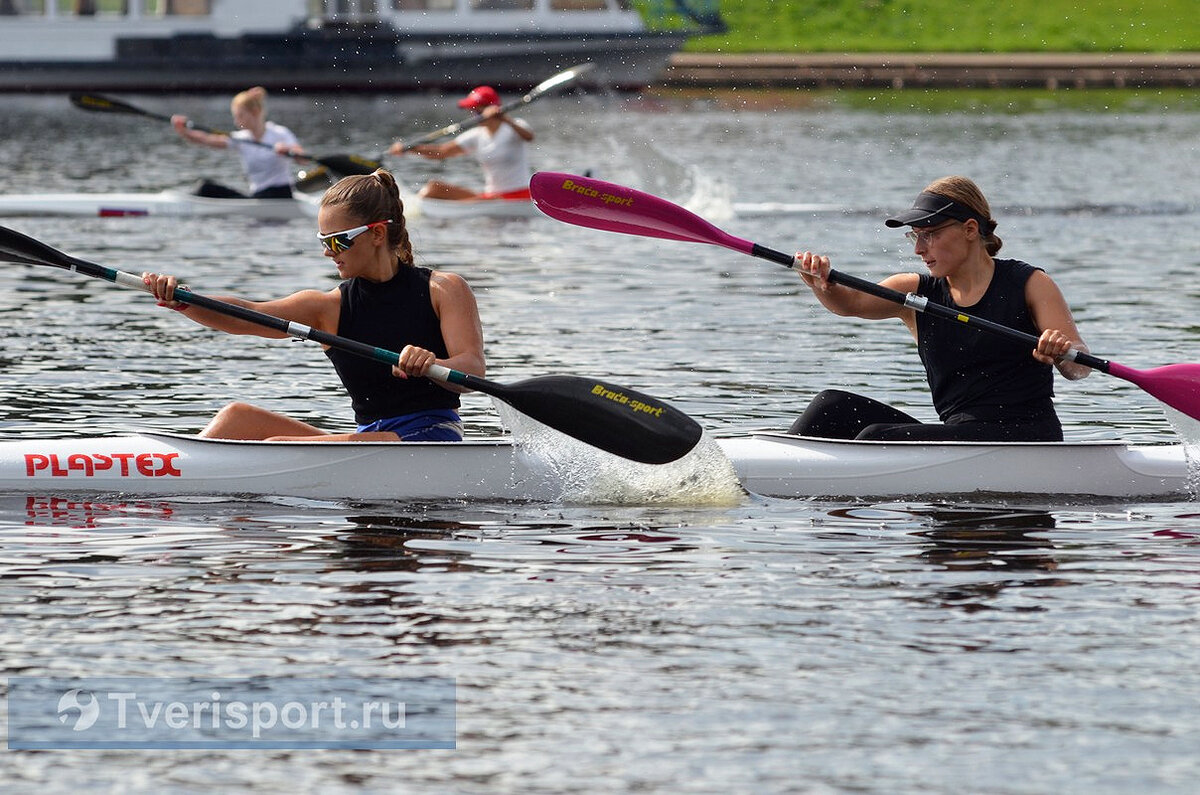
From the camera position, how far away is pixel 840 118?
143ft

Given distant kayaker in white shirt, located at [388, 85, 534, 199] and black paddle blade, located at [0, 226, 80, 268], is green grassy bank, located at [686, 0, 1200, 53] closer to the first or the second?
distant kayaker in white shirt, located at [388, 85, 534, 199]

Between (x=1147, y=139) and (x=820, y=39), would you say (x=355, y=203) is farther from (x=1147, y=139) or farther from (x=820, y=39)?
(x=820, y=39)

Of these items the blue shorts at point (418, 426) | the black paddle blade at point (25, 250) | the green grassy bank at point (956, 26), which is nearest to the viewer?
the blue shorts at point (418, 426)

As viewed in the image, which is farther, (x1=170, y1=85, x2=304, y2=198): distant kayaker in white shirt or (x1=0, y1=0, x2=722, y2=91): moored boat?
(x1=0, y1=0, x2=722, y2=91): moored boat

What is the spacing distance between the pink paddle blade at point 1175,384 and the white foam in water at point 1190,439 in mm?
43

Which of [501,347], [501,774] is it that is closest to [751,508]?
[501,774]

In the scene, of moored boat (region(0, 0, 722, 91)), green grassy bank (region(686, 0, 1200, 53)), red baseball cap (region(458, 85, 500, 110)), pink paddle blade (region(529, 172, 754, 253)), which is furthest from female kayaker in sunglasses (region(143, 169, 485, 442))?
green grassy bank (region(686, 0, 1200, 53))

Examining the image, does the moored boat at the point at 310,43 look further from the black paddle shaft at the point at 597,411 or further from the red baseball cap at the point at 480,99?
the black paddle shaft at the point at 597,411

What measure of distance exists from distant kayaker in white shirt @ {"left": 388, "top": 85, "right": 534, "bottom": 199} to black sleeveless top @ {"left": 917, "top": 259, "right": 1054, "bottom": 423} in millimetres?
13750

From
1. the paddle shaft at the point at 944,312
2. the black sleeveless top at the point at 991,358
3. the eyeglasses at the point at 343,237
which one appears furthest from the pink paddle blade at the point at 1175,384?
the eyeglasses at the point at 343,237

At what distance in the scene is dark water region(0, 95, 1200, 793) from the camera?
5715mm

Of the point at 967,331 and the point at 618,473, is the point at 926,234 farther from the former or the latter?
the point at 618,473

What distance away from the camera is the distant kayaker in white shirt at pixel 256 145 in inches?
884

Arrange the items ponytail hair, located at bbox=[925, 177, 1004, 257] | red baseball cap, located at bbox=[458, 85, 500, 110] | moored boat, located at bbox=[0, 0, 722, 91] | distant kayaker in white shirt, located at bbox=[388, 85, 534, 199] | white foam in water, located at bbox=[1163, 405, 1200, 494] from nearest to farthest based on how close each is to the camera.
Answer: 1. ponytail hair, located at bbox=[925, 177, 1004, 257]
2. white foam in water, located at bbox=[1163, 405, 1200, 494]
3. distant kayaker in white shirt, located at bbox=[388, 85, 534, 199]
4. red baseball cap, located at bbox=[458, 85, 500, 110]
5. moored boat, located at bbox=[0, 0, 722, 91]
